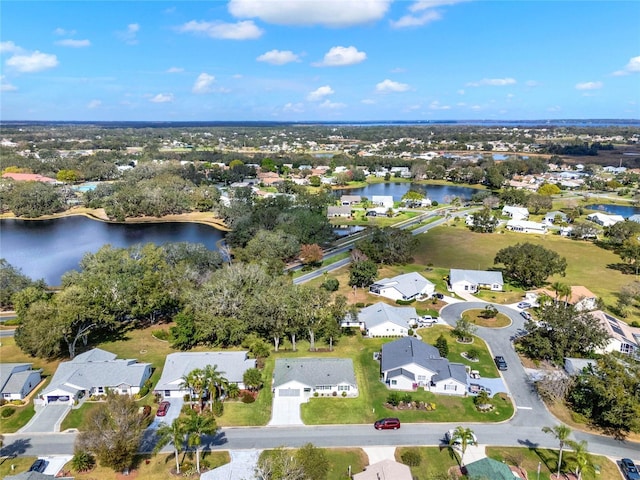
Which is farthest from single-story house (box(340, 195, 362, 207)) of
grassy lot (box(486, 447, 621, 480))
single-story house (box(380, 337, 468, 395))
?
grassy lot (box(486, 447, 621, 480))

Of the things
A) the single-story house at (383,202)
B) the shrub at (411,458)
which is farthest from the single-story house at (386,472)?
the single-story house at (383,202)

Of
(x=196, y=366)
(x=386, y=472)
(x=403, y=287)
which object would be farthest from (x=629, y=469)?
(x=196, y=366)

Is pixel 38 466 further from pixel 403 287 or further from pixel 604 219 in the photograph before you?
pixel 604 219

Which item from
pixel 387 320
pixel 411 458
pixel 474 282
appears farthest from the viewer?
pixel 474 282

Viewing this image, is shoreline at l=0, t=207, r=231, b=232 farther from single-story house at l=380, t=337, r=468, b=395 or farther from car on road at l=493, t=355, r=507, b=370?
car on road at l=493, t=355, r=507, b=370

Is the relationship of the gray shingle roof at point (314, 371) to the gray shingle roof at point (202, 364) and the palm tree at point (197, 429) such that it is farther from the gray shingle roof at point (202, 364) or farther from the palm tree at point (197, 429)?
the palm tree at point (197, 429)
